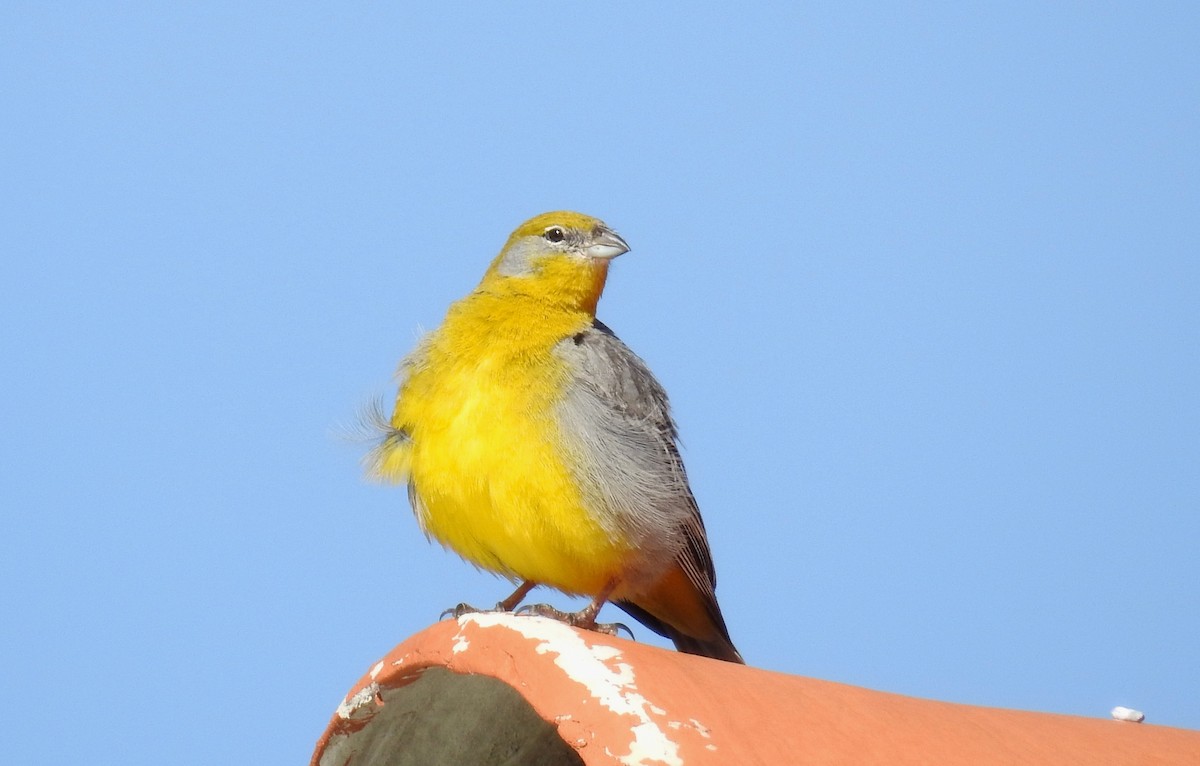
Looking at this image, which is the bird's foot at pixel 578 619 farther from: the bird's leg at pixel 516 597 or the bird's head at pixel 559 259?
the bird's head at pixel 559 259

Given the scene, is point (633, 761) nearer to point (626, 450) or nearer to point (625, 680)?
point (625, 680)

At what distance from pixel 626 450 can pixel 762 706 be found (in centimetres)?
129

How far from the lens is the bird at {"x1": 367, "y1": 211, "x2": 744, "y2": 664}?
322cm

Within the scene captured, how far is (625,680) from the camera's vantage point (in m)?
2.08

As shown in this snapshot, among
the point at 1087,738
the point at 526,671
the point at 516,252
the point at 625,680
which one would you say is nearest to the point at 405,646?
the point at 526,671

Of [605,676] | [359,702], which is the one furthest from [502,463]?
[605,676]

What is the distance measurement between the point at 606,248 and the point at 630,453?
2.57 feet

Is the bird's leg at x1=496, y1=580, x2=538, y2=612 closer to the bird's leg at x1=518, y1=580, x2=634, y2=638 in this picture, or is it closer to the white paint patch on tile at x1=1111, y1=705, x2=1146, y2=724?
the bird's leg at x1=518, y1=580, x2=634, y2=638

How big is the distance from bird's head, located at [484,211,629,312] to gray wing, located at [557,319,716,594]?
183mm

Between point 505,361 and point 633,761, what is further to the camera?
point 505,361

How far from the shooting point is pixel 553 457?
3221 millimetres

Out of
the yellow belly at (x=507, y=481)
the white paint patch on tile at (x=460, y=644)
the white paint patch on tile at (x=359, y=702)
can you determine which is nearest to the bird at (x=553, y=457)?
the yellow belly at (x=507, y=481)

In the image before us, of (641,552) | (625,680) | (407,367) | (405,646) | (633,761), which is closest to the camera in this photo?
(633,761)

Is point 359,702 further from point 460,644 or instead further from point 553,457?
point 553,457
